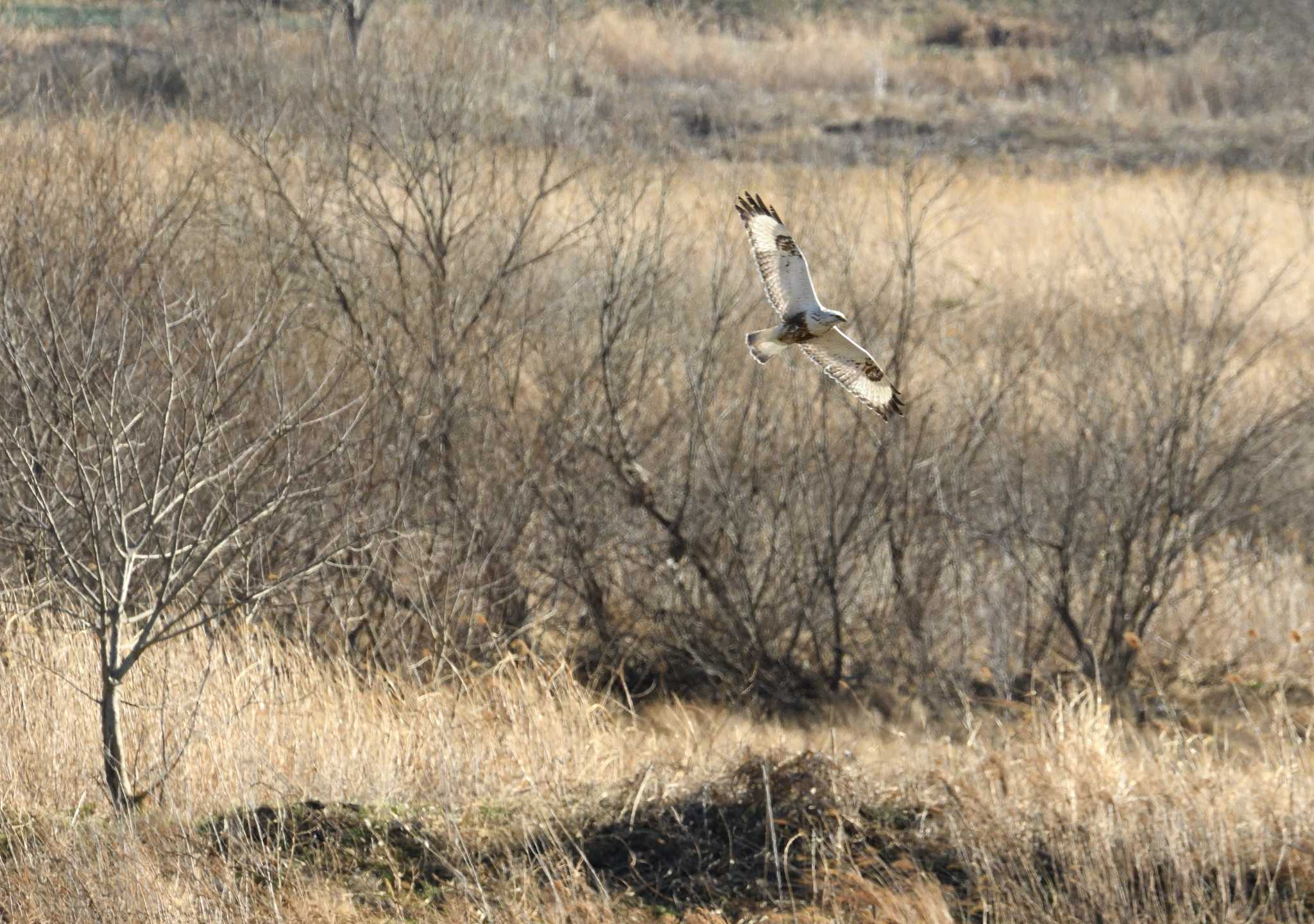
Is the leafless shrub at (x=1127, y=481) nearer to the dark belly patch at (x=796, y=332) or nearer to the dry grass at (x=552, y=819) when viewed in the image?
the dry grass at (x=552, y=819)

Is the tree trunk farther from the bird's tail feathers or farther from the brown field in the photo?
the bird's tail feathers

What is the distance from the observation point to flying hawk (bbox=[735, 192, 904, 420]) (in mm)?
4223

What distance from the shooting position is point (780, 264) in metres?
4.41

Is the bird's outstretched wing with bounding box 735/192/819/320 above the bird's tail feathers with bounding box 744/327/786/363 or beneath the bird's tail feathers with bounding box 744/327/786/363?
above

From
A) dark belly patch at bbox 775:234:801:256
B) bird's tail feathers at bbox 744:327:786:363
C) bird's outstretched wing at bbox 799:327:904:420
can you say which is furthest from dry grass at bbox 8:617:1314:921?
dark belly patch at bbox 775:234:801:256

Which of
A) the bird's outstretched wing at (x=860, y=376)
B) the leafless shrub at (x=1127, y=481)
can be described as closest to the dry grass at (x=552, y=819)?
the bird's outstretched wing at (x=860, y=376)

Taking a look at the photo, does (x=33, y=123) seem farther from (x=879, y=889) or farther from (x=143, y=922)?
(x=879, y=889)

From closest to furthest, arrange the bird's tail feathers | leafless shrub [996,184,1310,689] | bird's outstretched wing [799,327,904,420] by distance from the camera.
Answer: the bird's tail feathers < bird's outstretched wing [799,327,904,420] < leafless shrub [996,184,1310,689]

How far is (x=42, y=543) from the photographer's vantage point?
6828mm

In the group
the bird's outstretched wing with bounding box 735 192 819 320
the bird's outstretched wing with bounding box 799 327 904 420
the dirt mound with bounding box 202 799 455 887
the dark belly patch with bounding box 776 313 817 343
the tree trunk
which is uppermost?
the bird's outstretched wing with bounding box 735 192 819 320

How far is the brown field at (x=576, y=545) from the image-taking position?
5.92 metres

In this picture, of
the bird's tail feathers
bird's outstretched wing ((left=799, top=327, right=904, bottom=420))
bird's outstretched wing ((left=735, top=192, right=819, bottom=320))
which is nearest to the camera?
the bird's tail feathers

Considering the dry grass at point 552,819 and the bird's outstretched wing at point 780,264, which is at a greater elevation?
the bird's outstretched wing at point 780,264

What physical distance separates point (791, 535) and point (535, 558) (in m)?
1.80
